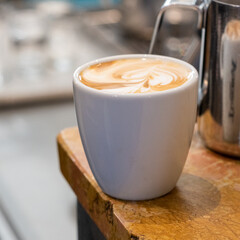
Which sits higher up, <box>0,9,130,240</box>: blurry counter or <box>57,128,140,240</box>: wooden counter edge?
<box>57,128,140,240</box>: wooden counter edge

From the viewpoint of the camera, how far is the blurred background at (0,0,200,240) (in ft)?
4.25

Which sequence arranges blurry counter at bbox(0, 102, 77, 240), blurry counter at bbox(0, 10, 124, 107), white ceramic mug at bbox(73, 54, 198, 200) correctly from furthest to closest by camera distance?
blurry counter at bbox(0, 10, 124, 107) < blurry counter at bbox(0, 102, 77, 240) < white ceramic mug at bbox(73, 54, 198, 200)

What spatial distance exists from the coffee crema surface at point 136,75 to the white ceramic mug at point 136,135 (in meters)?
0.01

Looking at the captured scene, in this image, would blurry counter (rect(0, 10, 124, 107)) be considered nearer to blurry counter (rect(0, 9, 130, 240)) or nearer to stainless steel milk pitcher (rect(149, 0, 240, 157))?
blurry counter (rect(0, 9, 130, 240))

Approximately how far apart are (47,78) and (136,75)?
143 centimetres

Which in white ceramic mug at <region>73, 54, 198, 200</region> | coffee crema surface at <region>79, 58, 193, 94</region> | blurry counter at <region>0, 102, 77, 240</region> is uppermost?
coffee crema surface at <region>79, 58, 193, 94</region>

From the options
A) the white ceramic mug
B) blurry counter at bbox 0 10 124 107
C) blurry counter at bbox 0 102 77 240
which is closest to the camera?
the white ceramic mug

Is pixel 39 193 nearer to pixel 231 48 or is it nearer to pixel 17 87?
pixel 17 87

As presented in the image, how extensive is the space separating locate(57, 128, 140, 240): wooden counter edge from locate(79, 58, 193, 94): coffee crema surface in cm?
11

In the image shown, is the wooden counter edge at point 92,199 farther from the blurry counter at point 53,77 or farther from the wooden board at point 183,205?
the blurry counter at point 53,77

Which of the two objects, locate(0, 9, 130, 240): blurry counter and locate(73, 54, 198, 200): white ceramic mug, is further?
locate(0, 9, 130, 240): blurry counter

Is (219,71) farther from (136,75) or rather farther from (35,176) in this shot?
(35,176)

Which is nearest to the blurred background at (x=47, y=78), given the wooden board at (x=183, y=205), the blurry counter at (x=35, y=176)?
the blurry counter at (x=35, y=176)

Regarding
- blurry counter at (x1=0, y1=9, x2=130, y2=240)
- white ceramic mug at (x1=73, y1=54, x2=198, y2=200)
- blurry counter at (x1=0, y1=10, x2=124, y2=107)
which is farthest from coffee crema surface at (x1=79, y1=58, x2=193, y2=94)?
blurry counter at (x1=0, y1=10, x2=124, y2=107)
